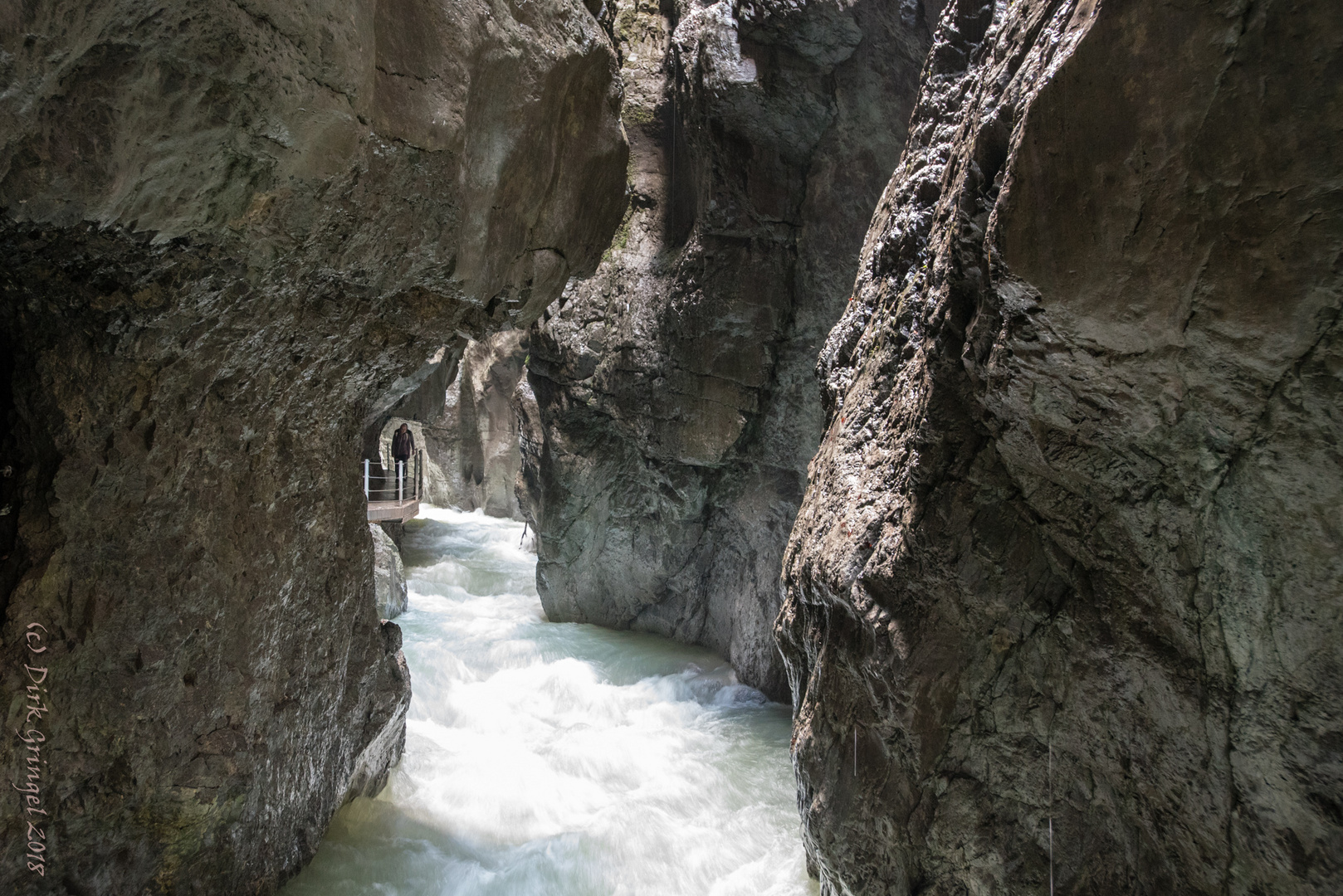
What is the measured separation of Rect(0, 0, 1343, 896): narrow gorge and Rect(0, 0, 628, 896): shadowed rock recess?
0.02m

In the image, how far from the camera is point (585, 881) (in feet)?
14.9

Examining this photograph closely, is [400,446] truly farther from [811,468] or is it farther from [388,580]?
[811,468]

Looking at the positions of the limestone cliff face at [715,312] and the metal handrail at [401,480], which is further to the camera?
the metal handrail at [401,480]

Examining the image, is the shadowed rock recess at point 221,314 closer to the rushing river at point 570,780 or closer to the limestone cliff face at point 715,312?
the rushing river at point 570,780

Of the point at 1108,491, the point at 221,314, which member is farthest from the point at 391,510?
the point at 1108,491

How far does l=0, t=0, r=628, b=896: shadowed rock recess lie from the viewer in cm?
216

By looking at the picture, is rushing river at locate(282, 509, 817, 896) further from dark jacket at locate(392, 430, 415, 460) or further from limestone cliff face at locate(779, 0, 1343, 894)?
dark jacket at locate(392, 430, 415, 460)

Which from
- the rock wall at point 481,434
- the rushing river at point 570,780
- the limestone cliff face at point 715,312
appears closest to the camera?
the rushing river at point 570,780

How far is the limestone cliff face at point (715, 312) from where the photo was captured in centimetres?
744

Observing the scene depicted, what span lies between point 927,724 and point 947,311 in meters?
1.62

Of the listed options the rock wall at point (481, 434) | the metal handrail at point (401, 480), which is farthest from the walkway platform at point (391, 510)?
the rock wall at point (481, 434)

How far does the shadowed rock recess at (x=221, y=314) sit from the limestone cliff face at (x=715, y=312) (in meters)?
4.01

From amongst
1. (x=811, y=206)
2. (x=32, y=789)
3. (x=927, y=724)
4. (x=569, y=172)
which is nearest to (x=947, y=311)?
(x=927, y=724)

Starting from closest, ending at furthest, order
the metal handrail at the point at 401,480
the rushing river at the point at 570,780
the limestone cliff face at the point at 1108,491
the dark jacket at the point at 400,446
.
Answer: the limestone cliff face at the point at 1108,491 < the rushing river at the point at 570,780 < the metal handrail at the point at 401,480 < the dark jacket at the point at 400,446
